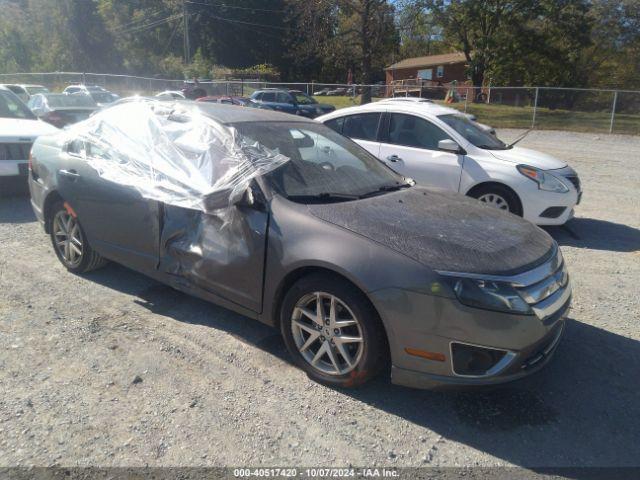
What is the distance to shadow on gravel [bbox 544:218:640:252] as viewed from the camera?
6.48 meters

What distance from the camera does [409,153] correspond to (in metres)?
7.21

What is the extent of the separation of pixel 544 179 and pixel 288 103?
20.0 metres

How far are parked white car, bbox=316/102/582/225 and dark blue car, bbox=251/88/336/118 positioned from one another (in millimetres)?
17461

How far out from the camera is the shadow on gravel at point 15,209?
716 centimetres

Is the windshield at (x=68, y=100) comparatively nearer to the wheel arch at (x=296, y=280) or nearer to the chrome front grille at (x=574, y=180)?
the chrome front grille at (x=574, y=180)

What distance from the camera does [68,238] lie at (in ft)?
16.5

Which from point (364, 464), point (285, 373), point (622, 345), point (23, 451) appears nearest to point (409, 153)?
point (622, 345)

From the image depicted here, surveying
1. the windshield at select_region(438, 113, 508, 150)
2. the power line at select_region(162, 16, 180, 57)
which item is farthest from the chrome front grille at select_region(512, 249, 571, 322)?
the power line at select_region(162, 16, 180, 57)

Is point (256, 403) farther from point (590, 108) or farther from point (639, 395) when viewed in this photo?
point (590, 108)

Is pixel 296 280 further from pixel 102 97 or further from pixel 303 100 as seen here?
pixel 303 100

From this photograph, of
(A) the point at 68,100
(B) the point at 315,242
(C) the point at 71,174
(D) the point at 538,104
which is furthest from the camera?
(D) the point at 538,104

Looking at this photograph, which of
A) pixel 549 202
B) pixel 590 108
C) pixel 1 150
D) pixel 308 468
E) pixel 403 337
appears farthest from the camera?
pixel 590 108

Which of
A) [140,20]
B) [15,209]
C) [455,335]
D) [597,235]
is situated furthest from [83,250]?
[140,20]

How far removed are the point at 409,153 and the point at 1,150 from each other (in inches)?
230
